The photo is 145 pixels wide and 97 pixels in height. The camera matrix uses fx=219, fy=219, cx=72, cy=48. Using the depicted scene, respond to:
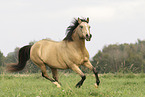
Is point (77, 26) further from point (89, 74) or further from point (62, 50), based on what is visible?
point (89, 74)

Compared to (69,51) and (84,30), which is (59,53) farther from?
(84,30)

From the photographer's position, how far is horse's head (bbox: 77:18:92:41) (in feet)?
20.4

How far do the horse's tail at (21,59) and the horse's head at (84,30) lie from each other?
2.70 m

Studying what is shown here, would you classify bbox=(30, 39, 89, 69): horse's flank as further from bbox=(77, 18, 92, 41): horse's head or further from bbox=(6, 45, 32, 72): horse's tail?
Answer: bbox=(6, 45, 32, 72): horse's tail

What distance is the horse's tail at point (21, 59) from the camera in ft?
27.7

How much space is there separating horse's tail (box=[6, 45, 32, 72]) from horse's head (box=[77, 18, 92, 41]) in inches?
106

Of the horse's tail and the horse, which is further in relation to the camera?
the horse's tail

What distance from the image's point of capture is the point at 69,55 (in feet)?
22.2

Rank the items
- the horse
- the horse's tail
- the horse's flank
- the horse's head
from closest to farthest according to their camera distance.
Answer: the horse's head → the horse → the horse's flank → the horse's tail

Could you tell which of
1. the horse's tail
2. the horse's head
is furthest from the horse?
the horse's tail

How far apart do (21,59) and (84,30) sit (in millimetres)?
3423

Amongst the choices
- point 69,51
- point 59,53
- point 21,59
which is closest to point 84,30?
point 69,51

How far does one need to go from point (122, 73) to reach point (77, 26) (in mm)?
6167

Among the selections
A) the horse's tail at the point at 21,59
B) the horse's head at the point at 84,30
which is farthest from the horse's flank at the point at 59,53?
the horse's tail at the point at 21,59
